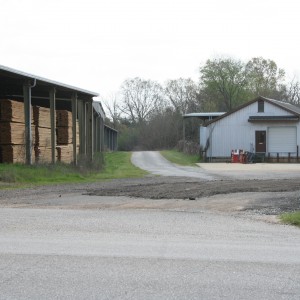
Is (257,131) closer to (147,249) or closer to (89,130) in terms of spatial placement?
(89,130)

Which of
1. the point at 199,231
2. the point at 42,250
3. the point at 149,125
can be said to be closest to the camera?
the point at 42,250

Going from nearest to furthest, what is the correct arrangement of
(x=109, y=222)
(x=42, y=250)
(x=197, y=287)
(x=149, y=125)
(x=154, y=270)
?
(x=197, y=287) < (x=154, y=270) < (x=42, y=250) < (x=109, y=222) < (x=149, y=125)

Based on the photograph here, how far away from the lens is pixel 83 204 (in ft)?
50.6

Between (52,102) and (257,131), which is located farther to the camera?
(257,131)

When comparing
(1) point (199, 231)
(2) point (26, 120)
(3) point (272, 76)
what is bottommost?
(1) point (199, 231)

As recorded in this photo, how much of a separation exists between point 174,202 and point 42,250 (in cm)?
791

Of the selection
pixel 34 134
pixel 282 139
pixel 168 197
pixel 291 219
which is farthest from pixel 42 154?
pixel 282 139

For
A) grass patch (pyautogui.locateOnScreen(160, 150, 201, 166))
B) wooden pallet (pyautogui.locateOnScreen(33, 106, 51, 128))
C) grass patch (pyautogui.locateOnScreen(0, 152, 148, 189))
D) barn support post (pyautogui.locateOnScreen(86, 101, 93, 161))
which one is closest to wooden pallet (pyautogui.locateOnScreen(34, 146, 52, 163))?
grass patch (pyautogui.locateOnScreen(0, 152, 148, 189))

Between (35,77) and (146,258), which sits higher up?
(35,77)

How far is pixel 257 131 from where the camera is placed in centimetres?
4881

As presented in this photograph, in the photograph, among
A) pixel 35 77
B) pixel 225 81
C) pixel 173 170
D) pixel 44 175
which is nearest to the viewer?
pixel 44 175

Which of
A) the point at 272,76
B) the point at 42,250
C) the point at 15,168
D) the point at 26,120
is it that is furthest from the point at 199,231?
the point at 272,76

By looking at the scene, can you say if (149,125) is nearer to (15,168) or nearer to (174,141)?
(174,141)

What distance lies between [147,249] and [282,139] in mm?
41283
